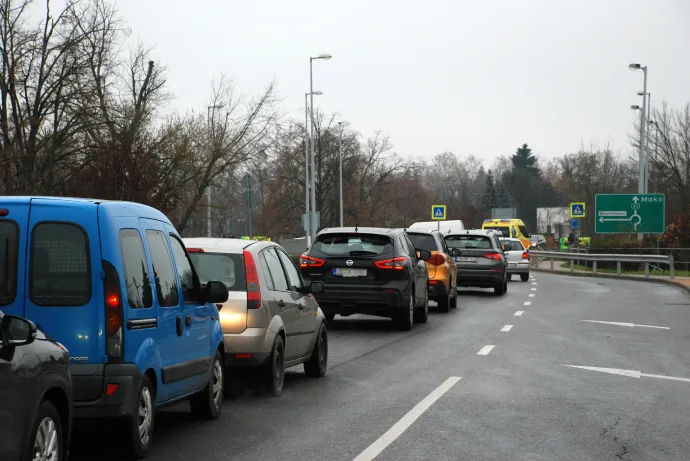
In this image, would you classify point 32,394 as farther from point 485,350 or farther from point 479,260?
point 479,260

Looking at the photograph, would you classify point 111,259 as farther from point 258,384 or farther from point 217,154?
point 217,154

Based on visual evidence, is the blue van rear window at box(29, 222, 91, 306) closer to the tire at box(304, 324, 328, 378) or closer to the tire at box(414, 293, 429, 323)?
the tire at box(304, 324, 328, 378)

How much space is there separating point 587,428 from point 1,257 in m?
4.54

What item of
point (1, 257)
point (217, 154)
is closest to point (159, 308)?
point (1, 257)

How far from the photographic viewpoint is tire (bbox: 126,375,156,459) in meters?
6.88

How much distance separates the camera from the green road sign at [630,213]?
48.9m

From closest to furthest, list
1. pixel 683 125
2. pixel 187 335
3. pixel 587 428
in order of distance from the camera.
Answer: pixel 187 335 → pixel 587 428 → pixel 683 125

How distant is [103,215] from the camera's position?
6680mm

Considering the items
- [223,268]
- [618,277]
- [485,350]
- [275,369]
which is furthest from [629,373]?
[618,277]

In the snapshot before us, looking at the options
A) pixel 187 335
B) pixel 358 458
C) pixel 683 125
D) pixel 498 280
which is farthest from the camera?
pixel 683 125

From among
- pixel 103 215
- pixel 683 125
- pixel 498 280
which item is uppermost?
pixel 683 125

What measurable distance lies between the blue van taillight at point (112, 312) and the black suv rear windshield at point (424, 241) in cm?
1630

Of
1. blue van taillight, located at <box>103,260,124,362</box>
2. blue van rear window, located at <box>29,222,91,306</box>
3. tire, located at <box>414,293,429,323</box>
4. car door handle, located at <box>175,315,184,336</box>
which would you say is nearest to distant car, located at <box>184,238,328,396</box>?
car door handle, located at <box>175,315,184,336</box>

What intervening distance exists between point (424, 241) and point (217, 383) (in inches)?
567
